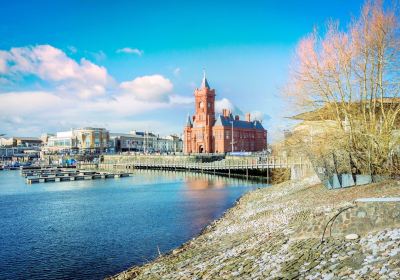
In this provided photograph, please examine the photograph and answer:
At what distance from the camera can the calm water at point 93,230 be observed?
69.9 ft

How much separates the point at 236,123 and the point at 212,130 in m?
9.39

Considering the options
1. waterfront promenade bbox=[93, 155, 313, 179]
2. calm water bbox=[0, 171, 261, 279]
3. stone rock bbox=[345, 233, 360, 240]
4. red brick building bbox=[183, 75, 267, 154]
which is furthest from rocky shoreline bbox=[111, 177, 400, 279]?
red brick building bbox=[183, 75, 267, 154]

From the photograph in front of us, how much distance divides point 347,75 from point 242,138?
4427 inches

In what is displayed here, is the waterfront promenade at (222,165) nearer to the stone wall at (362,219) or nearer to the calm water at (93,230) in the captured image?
the calm water at (93,230)

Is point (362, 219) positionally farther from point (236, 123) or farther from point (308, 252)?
point (236, 123)

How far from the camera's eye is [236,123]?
138 m

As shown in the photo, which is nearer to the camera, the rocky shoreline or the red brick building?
the rocky shoreline

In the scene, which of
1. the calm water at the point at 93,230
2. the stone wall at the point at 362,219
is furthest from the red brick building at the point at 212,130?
the stone wall at the point at 362,219

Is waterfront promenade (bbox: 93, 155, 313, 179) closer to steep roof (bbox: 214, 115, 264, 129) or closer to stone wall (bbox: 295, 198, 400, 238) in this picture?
steep roof (bbox: 214, 115, 264, 129)

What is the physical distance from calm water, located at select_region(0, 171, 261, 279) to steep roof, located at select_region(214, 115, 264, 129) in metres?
81.3

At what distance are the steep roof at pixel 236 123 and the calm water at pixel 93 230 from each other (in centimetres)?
8126

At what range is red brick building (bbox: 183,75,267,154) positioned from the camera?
431 ft

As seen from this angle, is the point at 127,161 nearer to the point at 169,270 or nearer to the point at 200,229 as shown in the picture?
the point at 200,229

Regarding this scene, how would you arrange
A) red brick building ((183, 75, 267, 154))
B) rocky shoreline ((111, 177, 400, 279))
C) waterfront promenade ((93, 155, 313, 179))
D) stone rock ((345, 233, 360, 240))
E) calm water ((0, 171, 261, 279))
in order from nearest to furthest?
rocky shoreline ((111, 177, 400, 279)), stone rock ((345, 233, 360, 240)), calm water ((0, 171, 261, 279)), waterfront promenade ((93, 155, 313, 179)), red brick building ((183, 75, 267, 154))
